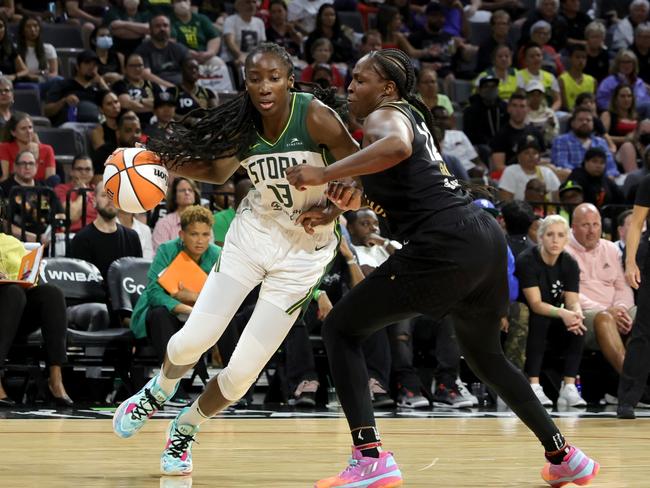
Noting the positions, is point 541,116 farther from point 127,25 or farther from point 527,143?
point 127,25

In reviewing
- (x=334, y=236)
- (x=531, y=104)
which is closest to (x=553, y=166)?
(x=531, y=104)

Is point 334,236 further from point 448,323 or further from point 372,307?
point 448,323

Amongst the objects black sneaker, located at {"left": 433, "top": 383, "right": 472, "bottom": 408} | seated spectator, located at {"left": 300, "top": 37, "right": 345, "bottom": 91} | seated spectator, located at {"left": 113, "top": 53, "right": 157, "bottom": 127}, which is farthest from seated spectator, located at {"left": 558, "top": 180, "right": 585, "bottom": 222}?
seated spectator, located at {"left": 113, "top": 53, "right": 157, "bottom": 127}

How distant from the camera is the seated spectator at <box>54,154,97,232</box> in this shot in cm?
982

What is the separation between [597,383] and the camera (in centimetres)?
934

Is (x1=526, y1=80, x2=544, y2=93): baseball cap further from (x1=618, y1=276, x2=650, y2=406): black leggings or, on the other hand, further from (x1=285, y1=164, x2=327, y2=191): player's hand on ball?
(x1=285, y1=164, x2=327, y2=191): player's hand on ball

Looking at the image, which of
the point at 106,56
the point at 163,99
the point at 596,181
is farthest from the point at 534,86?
the point at 106,56

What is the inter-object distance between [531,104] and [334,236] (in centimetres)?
873

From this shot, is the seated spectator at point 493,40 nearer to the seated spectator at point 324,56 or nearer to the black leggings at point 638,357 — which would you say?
the seated spectator at point 324,56

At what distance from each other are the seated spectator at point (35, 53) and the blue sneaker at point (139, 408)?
290 inches

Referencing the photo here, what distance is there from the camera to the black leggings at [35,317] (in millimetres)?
7871

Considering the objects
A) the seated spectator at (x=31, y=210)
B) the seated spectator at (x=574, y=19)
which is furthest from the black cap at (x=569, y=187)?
the seated spectator at (x=574, y=19)

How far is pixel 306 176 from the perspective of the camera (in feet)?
13.8

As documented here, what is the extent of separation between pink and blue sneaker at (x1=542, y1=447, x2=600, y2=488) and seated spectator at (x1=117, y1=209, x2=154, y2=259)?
18.5 ft
